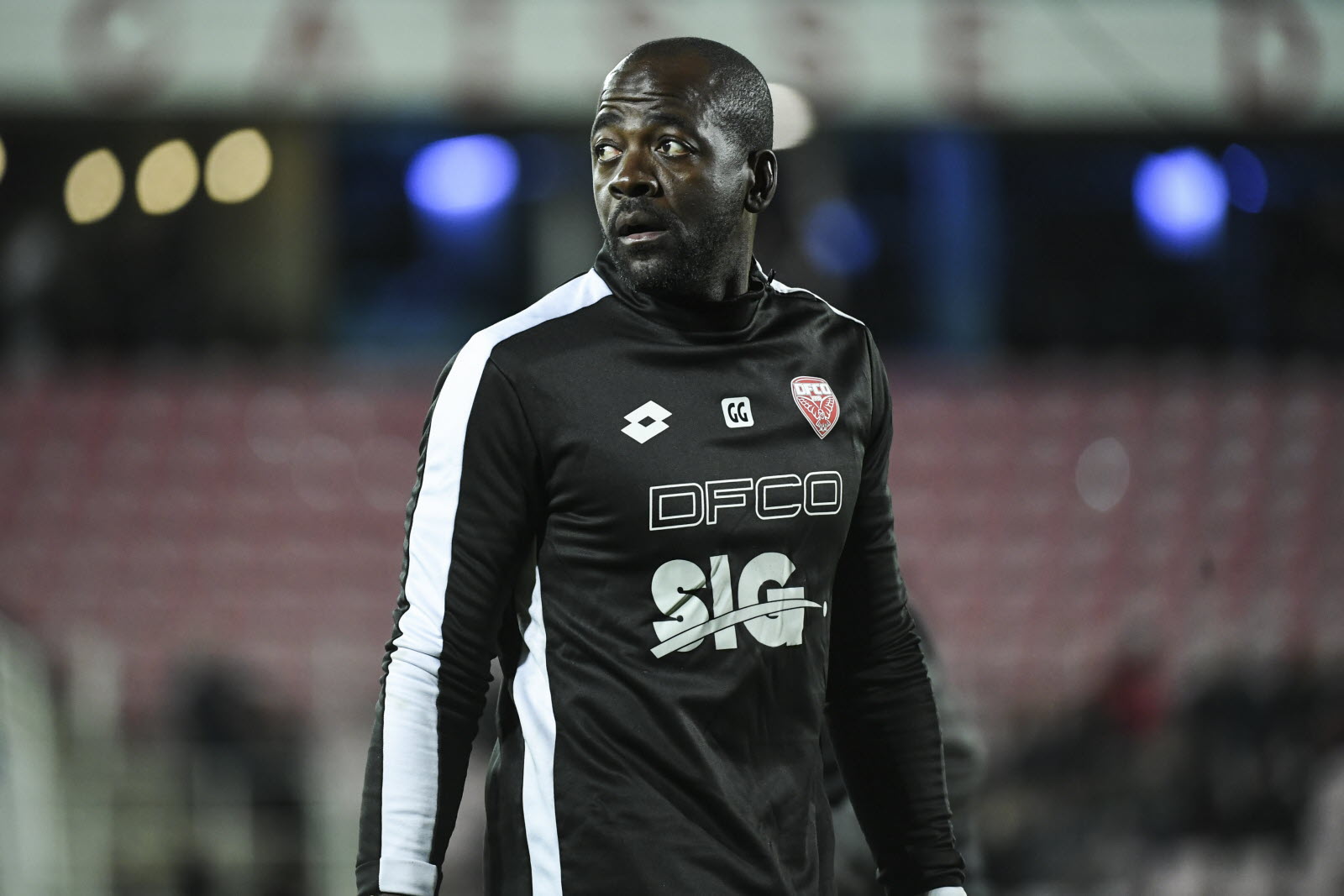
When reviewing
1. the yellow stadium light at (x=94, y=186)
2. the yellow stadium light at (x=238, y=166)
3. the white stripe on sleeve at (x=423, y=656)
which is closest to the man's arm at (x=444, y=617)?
the white stripe on sleeve at (x=423, y=656)

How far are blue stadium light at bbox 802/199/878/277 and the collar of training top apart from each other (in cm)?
837

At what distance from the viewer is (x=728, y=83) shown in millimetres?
1760

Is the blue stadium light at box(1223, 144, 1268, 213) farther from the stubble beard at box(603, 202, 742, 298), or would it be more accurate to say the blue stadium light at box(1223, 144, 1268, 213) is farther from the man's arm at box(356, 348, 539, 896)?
the man's arm at box(356, 348, 539, 896)

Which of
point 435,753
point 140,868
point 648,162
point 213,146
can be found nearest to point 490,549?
point 435,753

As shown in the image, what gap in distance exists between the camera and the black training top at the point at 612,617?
1.67 metres

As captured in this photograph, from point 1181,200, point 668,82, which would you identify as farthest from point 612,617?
point 1181,200

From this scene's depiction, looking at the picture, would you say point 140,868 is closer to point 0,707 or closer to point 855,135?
point 0,707

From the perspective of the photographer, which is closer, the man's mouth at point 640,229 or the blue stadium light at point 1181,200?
the man's mouth at point 640,229

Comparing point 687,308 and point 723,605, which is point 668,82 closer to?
point 687,308

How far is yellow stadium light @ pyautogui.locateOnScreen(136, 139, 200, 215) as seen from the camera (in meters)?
9.79

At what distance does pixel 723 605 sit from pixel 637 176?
1.48ft

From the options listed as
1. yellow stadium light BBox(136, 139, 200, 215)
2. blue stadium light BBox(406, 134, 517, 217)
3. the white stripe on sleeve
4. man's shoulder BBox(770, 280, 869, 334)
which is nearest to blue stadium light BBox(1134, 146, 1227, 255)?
blue stadium light BBox(406, 134, 517, 217)

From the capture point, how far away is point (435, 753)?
1649 millimetres

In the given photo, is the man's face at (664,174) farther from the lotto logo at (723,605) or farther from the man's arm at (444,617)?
Result: the lotto logo at (723,605)
